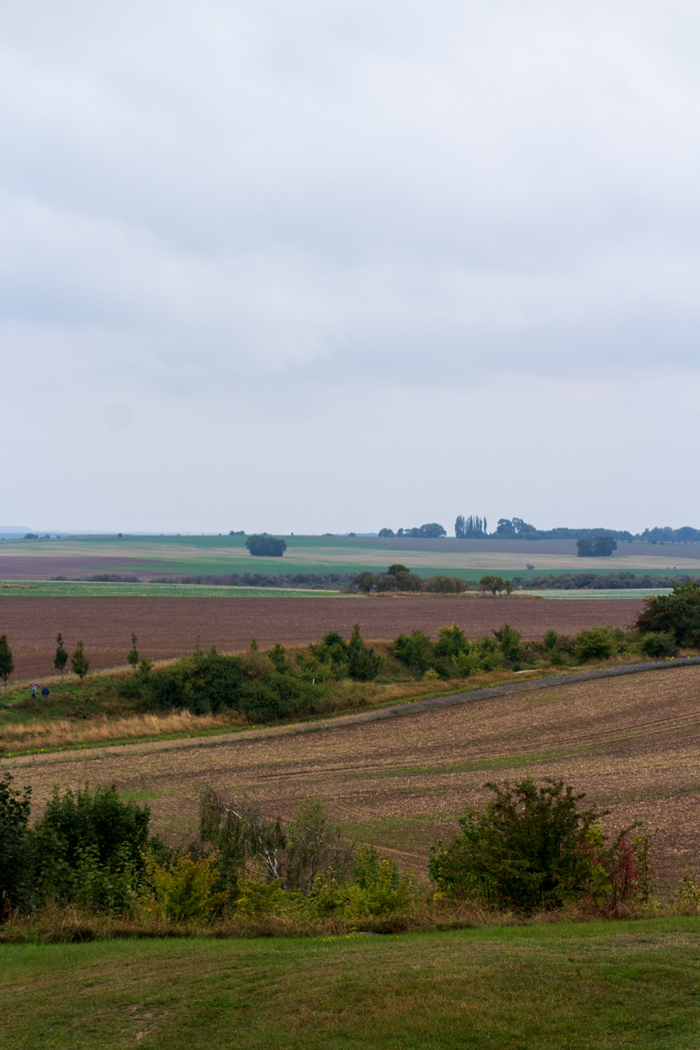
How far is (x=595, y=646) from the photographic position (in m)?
54.5

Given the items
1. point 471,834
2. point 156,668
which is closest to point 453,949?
point 471,834

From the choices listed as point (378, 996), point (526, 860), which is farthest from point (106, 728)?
point (378, 996)

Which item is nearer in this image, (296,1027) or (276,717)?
(296,1027)

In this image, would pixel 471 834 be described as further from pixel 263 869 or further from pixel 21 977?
pixel 21 977

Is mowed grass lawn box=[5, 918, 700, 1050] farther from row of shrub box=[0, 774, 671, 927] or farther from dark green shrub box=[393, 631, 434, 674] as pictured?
dark green shrub box=[393, 631, 434, 674]

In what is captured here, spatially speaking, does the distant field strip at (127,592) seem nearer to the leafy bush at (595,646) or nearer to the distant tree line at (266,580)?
the distant tree line at (266,580)

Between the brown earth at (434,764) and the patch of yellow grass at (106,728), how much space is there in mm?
2426

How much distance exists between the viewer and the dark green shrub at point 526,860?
40.1 ft

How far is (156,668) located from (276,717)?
8.82 m

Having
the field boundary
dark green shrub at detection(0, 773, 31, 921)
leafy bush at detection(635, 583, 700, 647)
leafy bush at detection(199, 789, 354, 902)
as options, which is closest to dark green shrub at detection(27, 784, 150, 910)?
dark green shrub at detection(0, 773, 31, 921)

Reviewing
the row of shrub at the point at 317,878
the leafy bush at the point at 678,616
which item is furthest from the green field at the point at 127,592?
the row of shrub at the point at 317,878

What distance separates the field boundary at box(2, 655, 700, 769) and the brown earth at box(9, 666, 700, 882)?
0.59 feet

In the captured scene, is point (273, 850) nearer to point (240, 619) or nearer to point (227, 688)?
point (227, 688)

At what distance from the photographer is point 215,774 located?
28906 millimetres
